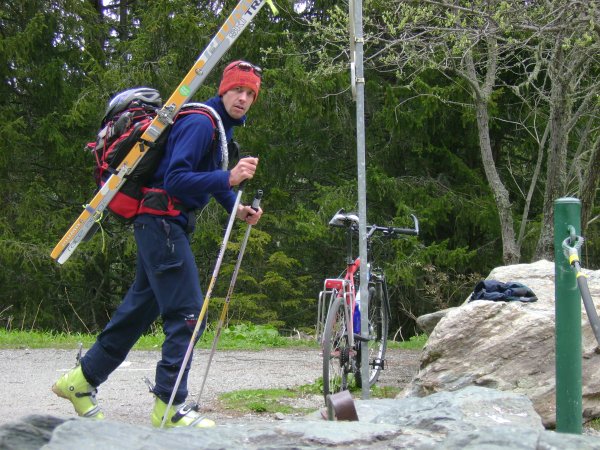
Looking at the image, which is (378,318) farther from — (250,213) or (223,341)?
(223,341)

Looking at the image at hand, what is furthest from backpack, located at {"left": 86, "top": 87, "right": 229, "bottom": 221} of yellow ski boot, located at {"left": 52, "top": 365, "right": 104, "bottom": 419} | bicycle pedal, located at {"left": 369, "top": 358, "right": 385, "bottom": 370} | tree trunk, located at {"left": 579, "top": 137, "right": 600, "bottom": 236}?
tree trunk, located at {"left": 579, "top": 137, "right": 600, "bottom": 236}

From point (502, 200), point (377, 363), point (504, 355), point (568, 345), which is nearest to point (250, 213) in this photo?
point (568, 345)

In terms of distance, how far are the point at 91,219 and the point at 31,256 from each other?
39.9 feet

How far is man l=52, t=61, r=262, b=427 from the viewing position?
162 inches

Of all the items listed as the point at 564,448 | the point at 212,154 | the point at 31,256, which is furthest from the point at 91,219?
the point at 31,256

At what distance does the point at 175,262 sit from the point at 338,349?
2.20 meters

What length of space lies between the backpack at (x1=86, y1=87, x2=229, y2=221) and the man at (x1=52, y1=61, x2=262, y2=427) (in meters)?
0.03

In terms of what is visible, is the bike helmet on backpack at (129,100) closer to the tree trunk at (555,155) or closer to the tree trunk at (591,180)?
the tree trunk at (591,180)

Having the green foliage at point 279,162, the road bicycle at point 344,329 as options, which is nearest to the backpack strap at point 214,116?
the road bicycle at point 344,329

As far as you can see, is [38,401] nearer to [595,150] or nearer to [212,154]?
[212,154]

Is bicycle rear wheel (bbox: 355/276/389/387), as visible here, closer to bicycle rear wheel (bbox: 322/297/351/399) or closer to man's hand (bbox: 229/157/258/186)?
bicycle rear wheel (bbox: 322/297/351/399)

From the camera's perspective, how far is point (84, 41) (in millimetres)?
17922

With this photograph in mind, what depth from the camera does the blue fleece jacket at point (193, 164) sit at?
13.3 feet

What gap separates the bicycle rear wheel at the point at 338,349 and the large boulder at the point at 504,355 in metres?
0.51
